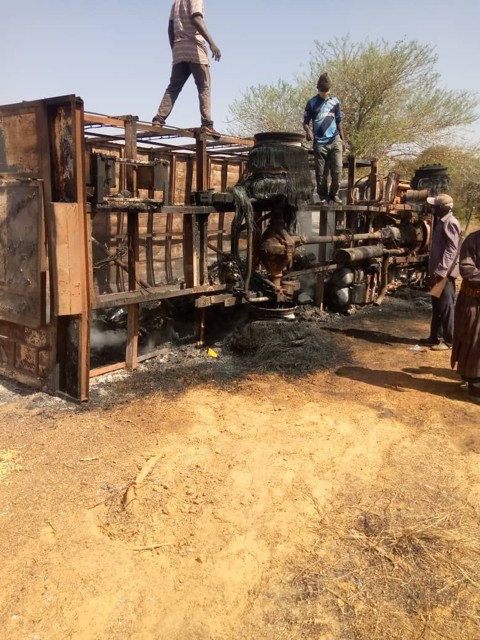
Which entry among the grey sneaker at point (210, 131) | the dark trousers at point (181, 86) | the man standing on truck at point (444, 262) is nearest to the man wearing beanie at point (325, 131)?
the man standing on truck at point (444, 262)

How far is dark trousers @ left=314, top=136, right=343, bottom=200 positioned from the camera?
856cm

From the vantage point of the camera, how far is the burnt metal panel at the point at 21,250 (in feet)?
15.6

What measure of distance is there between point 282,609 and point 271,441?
1864mm

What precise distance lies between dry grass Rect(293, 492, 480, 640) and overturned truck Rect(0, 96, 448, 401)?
298cm

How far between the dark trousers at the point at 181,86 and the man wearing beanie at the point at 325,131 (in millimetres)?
2127

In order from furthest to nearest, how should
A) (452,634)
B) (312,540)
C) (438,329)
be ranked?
(438,329) < (312,540) < (452,634)

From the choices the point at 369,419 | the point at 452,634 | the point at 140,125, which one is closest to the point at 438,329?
the point at 369,419

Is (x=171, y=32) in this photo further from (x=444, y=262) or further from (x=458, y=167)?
(x=458, y=167)

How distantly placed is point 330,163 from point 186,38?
3.10 m

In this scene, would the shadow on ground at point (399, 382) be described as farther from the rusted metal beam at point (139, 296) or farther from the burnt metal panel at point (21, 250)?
the burnt metal panel at point (21, 250)

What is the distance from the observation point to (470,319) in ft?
18.0

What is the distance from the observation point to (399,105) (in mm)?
23438

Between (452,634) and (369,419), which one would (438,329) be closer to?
(369,419)

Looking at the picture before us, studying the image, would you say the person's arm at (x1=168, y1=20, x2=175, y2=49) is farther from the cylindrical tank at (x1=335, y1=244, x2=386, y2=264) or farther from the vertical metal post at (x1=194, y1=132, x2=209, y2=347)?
the cylindrical tank at (x1=335, y1=244, x2=386, y2=264)
